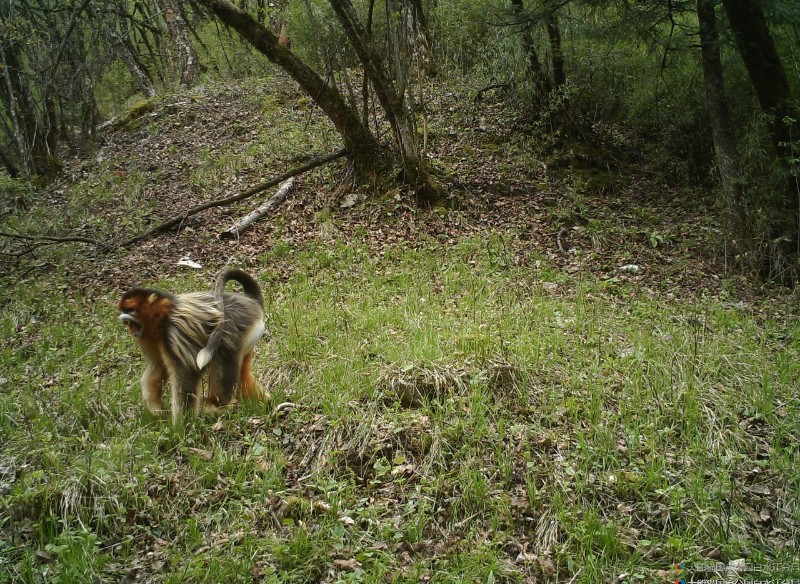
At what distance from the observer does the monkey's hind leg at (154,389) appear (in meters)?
4.56

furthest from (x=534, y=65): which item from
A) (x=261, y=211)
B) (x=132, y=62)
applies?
(x=132, y=62)

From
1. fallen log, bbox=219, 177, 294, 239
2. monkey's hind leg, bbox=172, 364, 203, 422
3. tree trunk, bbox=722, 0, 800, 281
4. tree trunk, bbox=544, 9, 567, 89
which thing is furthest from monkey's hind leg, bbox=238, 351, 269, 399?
tree trunk, bbox=544, 9, 567, 89

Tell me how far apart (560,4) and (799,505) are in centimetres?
631

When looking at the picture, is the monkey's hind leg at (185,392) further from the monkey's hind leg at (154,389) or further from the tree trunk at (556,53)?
the tree trunk at (556,53)

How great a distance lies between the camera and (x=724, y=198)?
26.4ft

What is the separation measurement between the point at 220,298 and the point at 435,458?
2.16 meters

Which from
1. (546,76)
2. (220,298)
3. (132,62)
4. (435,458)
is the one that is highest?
(132,62)

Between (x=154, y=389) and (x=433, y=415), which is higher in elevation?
(x=154, y=389)

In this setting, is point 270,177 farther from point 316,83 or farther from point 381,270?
point 381,270

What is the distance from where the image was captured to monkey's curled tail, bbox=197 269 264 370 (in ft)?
13.9

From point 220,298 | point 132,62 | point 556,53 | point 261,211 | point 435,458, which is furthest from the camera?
point 132,62

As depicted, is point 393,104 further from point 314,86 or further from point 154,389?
point 154,389

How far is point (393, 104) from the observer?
9031mm

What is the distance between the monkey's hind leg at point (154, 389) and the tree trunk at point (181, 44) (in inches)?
556
